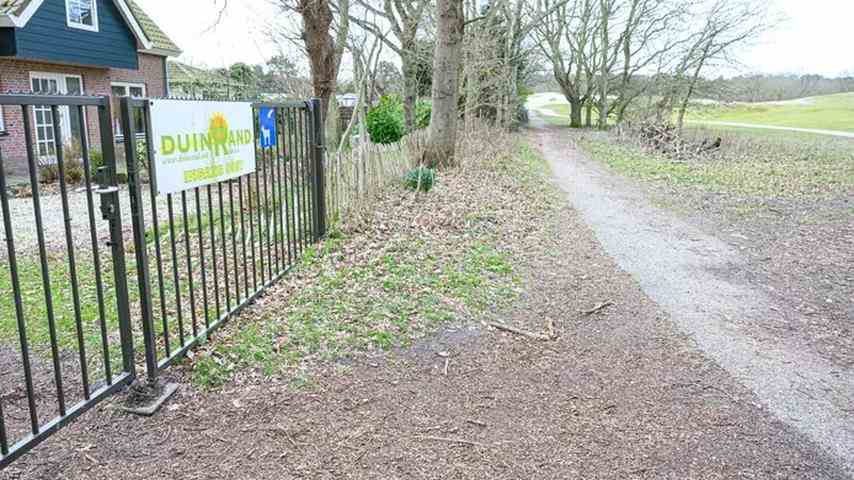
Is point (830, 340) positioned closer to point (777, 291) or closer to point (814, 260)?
point (777, 291)

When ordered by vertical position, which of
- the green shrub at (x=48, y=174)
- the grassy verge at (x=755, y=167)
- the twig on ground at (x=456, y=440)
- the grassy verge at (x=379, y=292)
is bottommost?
the twig on ground at (x=456, y=440)

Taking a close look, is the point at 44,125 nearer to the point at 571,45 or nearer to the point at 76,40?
the point at 76,40

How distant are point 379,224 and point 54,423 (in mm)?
5010

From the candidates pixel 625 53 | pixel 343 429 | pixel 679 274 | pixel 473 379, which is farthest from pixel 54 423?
pixel 625 53

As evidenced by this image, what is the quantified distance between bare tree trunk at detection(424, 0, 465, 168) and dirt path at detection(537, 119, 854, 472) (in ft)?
11.9

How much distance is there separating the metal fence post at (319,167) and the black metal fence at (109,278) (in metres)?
0.01

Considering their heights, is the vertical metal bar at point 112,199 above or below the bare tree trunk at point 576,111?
below

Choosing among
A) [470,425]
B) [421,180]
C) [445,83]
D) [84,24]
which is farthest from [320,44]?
[84,24]

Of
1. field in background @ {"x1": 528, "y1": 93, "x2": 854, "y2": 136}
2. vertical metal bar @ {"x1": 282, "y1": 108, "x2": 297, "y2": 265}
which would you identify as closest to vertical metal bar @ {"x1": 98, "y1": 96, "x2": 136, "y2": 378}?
vertical metal bar @ {"x1": 282, "y1": 108, "x2": 297, "y2": 265}

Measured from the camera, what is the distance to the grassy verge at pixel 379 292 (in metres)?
4.00

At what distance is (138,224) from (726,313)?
4.45 meters

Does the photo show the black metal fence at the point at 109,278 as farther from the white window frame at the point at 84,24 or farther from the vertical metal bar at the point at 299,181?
the white window frame at the point at 84,24

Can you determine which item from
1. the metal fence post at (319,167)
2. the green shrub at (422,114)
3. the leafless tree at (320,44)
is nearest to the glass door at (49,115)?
the leafless tree at (320,44)

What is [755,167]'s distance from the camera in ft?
51.0
